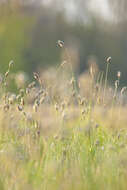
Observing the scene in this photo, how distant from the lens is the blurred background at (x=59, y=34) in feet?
87.7

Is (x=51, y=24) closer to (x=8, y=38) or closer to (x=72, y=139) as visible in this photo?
(x=8, y=38)

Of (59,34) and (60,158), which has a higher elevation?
(60,158)

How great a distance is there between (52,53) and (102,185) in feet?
87.8

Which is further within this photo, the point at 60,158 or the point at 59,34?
the point at 59,34

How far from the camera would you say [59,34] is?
97.6 feet

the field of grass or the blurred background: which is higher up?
the field of grass

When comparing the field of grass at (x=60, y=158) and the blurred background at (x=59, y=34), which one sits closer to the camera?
the field of grass at (x=60, y=158)

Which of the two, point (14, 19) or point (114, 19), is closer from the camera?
point (114, 19)

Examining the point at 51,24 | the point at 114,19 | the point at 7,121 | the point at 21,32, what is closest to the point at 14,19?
the point at 21,32

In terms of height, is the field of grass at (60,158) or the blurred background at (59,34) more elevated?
the field of grass at (60,158)

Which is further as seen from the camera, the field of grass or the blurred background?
the blurred background

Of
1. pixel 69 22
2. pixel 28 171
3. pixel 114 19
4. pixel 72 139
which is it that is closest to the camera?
pixel 28 171

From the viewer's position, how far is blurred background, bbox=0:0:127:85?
87.7 feet

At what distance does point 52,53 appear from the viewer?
28641mm
